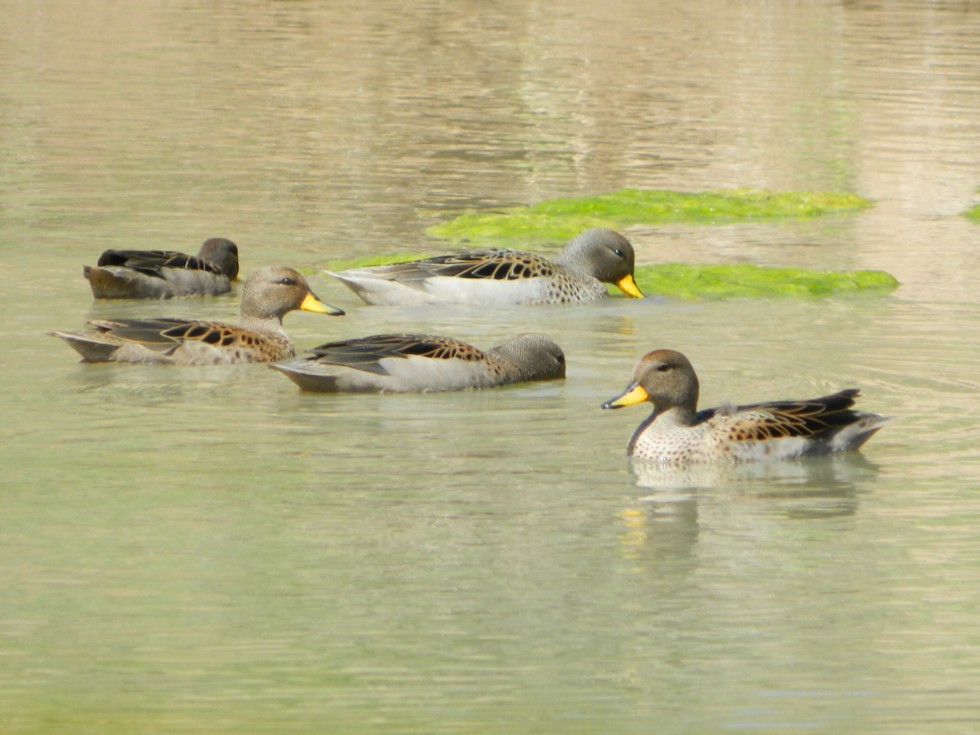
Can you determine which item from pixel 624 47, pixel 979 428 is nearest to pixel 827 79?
pixel 624 47

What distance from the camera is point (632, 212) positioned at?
20.4 m

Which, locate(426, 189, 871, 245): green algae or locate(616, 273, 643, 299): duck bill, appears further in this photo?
locate(426, 189, 871, 245): green algae

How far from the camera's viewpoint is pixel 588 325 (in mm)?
15102

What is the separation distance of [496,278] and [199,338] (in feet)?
10.9

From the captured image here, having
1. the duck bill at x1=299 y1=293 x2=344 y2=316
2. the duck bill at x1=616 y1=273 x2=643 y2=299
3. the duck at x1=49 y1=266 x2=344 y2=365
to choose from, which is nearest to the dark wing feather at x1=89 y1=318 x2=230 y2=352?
the duck at x1=49 y1=266 x2=344 y2=365

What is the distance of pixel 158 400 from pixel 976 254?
8813 millimetres

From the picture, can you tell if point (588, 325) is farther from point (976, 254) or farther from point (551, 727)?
point (551, 727)

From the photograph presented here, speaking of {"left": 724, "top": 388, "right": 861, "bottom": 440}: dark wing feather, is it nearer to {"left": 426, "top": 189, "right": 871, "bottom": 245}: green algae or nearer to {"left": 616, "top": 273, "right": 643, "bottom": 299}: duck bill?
{"left": 616, "top": 273, "right": 643, "bottom": 299}: duck bill

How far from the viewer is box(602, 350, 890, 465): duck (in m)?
10.4

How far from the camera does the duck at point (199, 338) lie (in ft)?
41.6

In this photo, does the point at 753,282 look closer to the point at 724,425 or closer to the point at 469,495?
the point at 724,425

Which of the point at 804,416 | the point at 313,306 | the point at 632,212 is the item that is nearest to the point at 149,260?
the point at 313,306


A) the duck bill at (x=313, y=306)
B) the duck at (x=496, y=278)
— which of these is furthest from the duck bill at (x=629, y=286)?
the duck bill at (x=313, y=306)

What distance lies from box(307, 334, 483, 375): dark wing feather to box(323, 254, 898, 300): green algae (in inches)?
167
